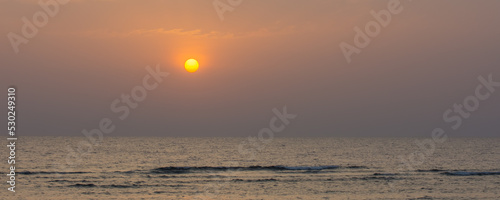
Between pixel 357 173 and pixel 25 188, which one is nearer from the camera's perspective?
pixel 25 188

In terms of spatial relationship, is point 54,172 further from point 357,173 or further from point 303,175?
point 357,173

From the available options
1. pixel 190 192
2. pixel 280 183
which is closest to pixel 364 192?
pixel 280 183

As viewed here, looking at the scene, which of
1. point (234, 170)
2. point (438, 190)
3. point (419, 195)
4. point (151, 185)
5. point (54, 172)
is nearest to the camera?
point (419, 195)

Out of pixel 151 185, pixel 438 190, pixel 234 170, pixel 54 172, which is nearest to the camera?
pixel 438 190

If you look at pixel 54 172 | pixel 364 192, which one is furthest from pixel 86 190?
pixel 364 192

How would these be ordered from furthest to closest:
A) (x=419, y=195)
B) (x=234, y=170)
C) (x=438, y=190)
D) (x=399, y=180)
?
(x=234, y=170)
(x=399, y=180)
(x=438, y=190)
(x=419, y=195)

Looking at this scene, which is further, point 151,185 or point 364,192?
point 151,185

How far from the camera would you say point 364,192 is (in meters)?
50.2

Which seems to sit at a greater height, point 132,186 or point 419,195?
point 132,186

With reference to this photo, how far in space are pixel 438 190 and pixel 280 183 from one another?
15619mm

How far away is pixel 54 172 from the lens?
220 ft

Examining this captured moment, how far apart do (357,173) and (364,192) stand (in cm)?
2140

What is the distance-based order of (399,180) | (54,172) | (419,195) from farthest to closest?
(54,172) → (399,180) → (419,195)

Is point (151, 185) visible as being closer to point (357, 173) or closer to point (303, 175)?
point (303, 175)
